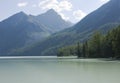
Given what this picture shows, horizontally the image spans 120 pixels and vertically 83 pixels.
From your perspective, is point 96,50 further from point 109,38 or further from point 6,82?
point 6,82

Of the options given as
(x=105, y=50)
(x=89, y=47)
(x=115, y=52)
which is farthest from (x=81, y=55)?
(x=115, y=52)

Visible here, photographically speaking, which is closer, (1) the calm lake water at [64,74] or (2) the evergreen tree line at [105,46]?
(1) the calm lake water at [64,74]

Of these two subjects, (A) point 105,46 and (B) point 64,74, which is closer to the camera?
(B) point 64,74

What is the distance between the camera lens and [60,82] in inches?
1359

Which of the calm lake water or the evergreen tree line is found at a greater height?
the evergreen tree line

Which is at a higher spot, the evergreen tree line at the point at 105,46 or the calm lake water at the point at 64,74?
the evergreen tree line at the point at 105,46

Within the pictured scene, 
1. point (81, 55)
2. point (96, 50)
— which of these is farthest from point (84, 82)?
point (81, 55)

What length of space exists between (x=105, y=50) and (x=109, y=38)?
553 cm

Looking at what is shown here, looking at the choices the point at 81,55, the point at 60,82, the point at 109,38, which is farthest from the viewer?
the point at 81,55

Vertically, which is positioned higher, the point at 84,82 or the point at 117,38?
the point at 117,38

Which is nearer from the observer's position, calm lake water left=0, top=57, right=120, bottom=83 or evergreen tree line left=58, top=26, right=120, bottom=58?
calm lake water left=0, top=57, right=120, bottom=83

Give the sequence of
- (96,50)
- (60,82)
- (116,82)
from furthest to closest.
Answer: (96,50) < (60,82) < (116,82)

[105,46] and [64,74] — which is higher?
[105,46]

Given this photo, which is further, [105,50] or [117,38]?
[105,50]
